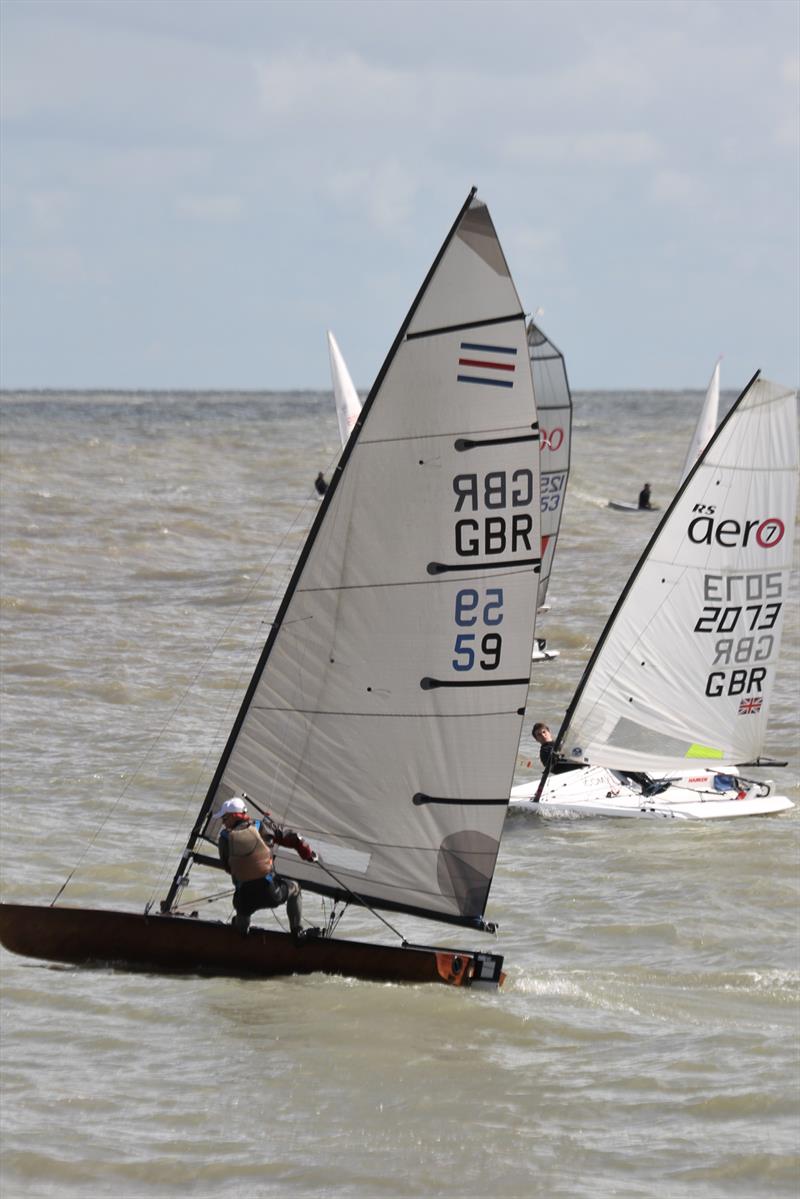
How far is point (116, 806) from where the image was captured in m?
17.6

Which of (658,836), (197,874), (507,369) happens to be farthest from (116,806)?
(507,369)

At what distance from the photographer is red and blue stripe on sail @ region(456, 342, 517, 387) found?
36.7 feet

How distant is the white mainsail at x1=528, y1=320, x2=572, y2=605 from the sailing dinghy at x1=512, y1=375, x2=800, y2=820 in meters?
6.72

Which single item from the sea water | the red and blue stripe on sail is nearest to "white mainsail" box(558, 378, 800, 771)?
the sea water

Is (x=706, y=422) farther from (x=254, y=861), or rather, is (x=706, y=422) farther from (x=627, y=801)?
(x=254, y=861)

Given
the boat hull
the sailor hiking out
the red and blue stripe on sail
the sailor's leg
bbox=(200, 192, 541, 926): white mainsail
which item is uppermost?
the red and blue stripe on sail

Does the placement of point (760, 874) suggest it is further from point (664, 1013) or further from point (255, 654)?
point (255, 654)

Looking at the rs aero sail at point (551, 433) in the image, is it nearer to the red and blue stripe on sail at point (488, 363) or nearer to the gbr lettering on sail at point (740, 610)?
the gbr lettering on sail at point (740, 610)

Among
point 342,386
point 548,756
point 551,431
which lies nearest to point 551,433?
point 551,431

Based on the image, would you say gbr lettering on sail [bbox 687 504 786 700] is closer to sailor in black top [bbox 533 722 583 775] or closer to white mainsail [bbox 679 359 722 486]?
sailor in black top [bbox 533 722 583 775]

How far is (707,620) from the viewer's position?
1828 centimetres

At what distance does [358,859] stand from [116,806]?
6084mm

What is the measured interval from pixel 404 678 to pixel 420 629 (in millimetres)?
394

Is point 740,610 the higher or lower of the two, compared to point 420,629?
lower
